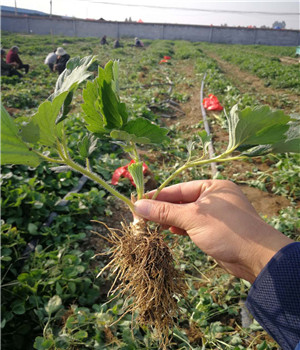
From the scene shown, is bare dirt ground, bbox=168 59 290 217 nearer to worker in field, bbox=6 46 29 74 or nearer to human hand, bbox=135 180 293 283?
human hand, bbox=135 180 293 283

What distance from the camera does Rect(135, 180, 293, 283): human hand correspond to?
1.29 metres

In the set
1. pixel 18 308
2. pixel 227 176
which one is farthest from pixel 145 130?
pixel 227 176

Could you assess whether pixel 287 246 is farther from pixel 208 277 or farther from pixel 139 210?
pixel 208 277

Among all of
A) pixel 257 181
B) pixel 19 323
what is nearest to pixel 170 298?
pixel 19 323

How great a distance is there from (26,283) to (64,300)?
1.06 ft

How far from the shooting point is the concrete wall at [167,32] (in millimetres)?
34781

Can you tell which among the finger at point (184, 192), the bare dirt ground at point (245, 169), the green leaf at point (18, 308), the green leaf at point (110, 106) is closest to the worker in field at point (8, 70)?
the bare dirt ground at point (245, 169)

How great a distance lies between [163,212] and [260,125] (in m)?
0.63

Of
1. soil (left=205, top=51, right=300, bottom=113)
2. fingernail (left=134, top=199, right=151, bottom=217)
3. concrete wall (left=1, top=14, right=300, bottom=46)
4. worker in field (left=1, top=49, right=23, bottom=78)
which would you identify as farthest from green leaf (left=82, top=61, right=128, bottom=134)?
concrete wall (left=1, top=14, right=300, bottom=46)

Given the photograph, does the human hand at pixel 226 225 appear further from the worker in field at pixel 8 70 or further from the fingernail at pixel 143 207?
the worker in field at pixel 8 70

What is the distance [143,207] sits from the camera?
53.4 inches

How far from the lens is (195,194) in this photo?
172cm

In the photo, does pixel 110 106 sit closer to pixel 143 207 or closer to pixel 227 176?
pixel 143 207

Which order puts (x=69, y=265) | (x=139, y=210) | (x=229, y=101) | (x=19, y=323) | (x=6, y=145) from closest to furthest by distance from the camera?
1. (x=6, y=145)
2. (x=139, y=210)
3. (x=19, y=323)
4. (x=69, y=265)
5. (x=229, y=101)
